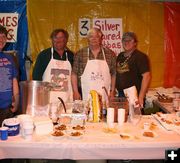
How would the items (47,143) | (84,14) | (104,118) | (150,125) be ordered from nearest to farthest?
(47,143) < (150,125) < (104,118) < (84,14)

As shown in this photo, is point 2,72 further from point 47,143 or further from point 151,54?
point 151,54

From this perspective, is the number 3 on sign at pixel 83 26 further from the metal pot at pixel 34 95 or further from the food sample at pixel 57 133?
the food sample at pixel 57 133

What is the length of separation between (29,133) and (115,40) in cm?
258

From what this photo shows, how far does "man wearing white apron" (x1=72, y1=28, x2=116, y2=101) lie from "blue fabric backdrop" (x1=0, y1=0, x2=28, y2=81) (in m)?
1.26

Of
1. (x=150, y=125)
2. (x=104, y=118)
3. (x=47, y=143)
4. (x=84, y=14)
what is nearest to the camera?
(x=47, y=143)

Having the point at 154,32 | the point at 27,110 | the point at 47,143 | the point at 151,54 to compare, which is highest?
the point at 154,32

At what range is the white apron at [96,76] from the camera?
3.20 m

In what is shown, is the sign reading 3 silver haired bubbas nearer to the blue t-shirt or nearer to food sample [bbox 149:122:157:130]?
the blue t-shirt

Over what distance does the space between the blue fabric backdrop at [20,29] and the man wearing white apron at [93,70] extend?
1260 mm

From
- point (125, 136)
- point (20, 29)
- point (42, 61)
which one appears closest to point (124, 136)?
point (125, 136)

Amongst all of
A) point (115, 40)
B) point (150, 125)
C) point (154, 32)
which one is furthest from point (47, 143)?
point (154, 32)

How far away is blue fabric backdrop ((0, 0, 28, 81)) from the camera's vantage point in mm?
4133

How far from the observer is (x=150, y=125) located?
240cm

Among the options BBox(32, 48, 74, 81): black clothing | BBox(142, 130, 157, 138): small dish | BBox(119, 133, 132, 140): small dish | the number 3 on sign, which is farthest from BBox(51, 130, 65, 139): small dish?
the number 3 on sign
